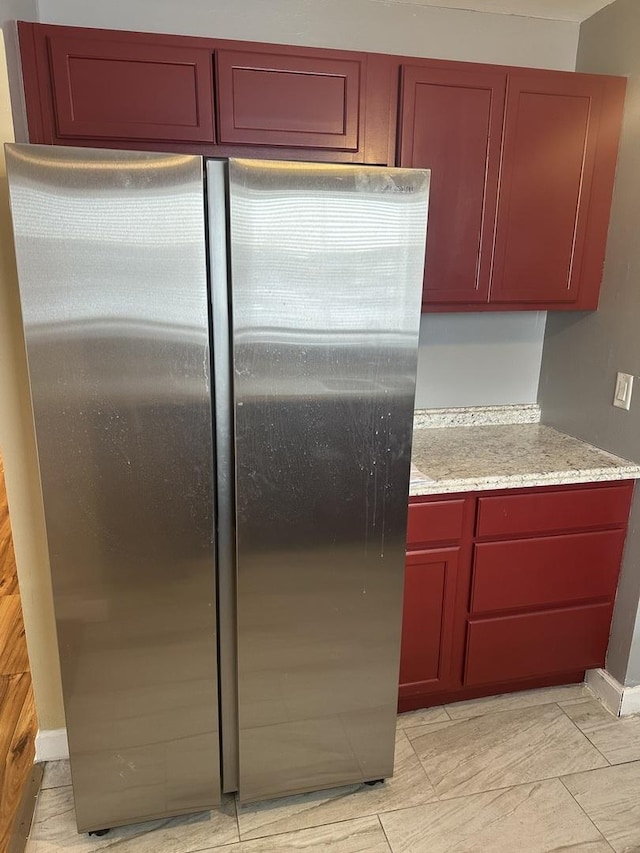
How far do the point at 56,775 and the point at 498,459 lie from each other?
1807 millimetres

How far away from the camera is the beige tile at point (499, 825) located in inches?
67.7

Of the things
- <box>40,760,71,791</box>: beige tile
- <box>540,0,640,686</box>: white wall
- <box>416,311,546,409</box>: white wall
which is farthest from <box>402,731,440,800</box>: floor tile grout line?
<box>416,311,546,409</box>: white wall

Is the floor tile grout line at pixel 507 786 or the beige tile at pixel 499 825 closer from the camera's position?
the beige tile at pixel 499 825

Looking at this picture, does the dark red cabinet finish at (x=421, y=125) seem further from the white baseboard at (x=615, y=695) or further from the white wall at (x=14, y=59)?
the white baseboard at (x=615, y=695)

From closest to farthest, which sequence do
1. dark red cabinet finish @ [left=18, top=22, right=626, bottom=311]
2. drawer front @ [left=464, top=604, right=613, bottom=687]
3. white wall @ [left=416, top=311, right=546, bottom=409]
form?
1. dark red cabinet finish @ [left=18, top=22, right=626, bottom=311]
2. drawer front @ [left=464, top=604, right=613, bottom=687]
3. white wall @ [left=416, top=311, right=546, bottom=409]

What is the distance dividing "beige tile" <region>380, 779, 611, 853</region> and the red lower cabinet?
0.39m

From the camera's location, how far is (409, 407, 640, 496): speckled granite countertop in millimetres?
1973

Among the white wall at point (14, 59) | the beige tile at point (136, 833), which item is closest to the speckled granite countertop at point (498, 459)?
the beige tile at point (136, 833)

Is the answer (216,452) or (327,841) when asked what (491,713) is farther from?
(216,452)

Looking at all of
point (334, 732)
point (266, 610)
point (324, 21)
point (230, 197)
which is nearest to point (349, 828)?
point (334, 732)

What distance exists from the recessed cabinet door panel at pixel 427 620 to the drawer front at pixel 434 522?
0.15 feet

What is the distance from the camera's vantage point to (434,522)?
198 cm

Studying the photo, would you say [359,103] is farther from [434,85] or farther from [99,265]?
[99,265]

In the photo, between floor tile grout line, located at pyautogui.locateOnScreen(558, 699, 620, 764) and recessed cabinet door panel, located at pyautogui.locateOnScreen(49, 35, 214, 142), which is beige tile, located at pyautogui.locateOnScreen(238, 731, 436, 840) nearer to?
floor tile grout line, located at pyautogui.locateOnScreen(558, 699, 620, 764)
